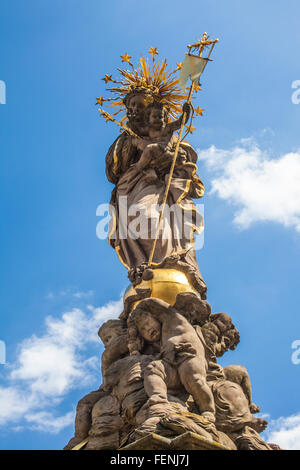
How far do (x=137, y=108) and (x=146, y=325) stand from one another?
5.06 meters

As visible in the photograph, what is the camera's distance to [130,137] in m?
12.7

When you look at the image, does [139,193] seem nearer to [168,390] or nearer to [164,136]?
[164,136]

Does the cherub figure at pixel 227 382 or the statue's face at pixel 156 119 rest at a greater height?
the statue's face at pixel 156 119

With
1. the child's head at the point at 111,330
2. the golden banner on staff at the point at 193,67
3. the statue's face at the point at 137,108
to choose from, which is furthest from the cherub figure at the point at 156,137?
the child's head at the point at 111,330

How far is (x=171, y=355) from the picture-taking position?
8.62 m

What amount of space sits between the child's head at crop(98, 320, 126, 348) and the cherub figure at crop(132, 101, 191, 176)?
3.07m

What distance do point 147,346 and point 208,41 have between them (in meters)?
5.50

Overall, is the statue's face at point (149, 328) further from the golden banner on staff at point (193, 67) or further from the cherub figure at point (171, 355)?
the golden banner on staff at point (193, 67)

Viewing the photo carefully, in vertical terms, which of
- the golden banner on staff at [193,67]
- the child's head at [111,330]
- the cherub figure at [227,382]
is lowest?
the cherub figure at [227,382]

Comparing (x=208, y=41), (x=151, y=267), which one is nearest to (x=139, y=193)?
(x=151, y=267)

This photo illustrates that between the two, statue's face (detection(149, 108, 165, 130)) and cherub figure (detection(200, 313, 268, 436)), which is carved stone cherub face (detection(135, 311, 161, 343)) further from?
statue's face (detection(149, 108, 165, 130))

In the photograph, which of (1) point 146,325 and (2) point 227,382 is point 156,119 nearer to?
(1) point 146,325

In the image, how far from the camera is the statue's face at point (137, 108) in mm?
12797
